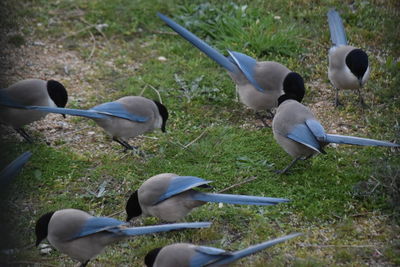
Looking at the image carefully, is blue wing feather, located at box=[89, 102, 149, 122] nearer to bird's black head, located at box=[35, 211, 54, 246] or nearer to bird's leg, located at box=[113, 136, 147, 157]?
bird's leg, located at box=[113, 136, 147, 157]

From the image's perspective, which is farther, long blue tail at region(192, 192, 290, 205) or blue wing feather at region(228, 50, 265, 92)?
blue wing feather at region(228, 50, 265, 92)

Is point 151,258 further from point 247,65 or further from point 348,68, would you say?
point 348,68

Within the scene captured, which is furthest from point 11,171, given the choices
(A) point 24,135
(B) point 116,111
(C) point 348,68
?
(C) point 348,68

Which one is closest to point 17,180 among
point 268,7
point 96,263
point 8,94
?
point 8,94

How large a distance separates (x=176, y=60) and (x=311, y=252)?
357 cm

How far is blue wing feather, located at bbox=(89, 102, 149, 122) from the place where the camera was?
5473 mm

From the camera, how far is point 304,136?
501cm

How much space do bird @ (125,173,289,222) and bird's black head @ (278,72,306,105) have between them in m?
1.47

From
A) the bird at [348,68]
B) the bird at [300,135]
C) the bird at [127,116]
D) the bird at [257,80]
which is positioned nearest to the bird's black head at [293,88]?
the bird at [257,80]

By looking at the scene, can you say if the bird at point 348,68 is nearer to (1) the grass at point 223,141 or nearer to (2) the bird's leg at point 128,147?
(1) the grass at point 223,141

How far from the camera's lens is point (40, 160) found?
5617 mm

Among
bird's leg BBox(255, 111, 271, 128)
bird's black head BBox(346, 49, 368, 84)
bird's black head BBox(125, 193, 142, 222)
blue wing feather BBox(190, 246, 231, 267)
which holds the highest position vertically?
bird's black head BBox(346, 49, 368, 84)

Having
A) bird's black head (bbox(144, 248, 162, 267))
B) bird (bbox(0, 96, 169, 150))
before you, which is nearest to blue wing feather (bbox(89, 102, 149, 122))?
bird (bbox(0, 96, 169, 150))

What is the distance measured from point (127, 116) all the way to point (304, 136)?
5.16 ft
